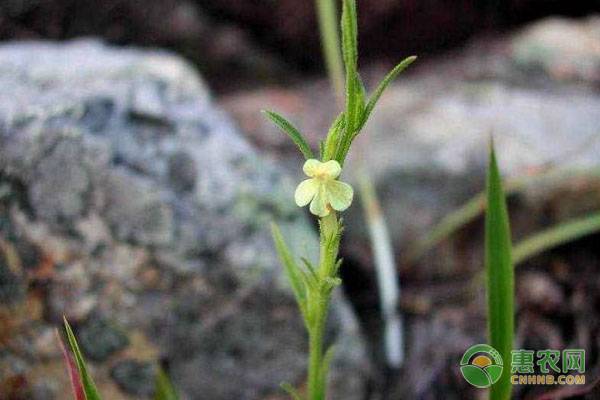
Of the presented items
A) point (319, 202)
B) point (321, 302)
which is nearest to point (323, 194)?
point (319, 202)

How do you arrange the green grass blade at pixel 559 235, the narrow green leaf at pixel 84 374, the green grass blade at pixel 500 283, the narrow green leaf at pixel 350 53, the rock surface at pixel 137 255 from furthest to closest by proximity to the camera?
the green grass blade at pixel 559 235
the rock surface at pixel 137 255
the green grass blade at pixel 500 283
the narrow green leaf at pixel 84 374
the narrow green leaf at pixel 350 53

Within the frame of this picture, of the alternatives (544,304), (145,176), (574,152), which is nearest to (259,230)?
(145,176)

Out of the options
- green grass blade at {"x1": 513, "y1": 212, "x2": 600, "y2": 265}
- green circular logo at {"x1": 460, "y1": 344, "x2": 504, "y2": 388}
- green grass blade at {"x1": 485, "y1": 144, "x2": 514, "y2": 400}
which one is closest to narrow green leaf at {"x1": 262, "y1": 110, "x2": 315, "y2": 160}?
green grass blade at {"x1": 485, "y1": 144, "x2": 514, "y2": 400}

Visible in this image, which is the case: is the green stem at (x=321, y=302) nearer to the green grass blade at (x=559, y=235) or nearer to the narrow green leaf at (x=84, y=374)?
the narrow green leaf at (x=84, y=374)

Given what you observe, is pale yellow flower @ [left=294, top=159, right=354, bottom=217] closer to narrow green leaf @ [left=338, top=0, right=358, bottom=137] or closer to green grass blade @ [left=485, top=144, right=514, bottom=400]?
narrow green leaf @ [left=338, top=0, right=358, bottom=137]

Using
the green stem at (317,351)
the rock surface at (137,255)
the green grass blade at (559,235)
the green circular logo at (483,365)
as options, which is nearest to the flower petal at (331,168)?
the green stem at (317,351)

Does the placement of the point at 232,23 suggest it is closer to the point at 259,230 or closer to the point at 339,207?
the point at 259,230
